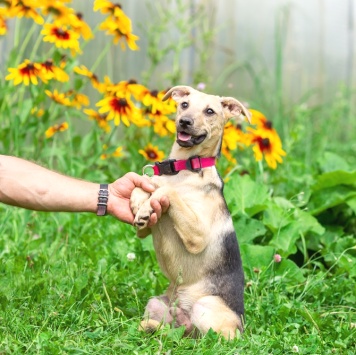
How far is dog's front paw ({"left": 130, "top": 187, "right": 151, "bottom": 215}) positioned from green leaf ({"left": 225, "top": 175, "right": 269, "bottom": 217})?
56.8 inches

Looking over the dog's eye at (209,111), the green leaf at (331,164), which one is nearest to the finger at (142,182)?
the dog's eye at (209,111)

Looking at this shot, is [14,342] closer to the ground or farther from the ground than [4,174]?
closer to the ground

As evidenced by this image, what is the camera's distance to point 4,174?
4270 mm

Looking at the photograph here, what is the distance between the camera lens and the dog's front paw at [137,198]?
414 centimetres

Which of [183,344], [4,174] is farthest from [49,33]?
[183,344]

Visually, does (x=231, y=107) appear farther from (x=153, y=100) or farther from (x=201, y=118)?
(x=153, y=100)

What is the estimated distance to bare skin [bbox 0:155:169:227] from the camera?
4.26 m

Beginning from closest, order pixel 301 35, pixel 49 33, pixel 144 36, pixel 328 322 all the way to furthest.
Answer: pixel 328 322 → pixel 49 33 → pixel 144 36 → pixel 301 35

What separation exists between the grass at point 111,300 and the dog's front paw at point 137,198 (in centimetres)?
53

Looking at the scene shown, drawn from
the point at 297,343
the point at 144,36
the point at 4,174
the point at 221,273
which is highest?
the point at 144,36

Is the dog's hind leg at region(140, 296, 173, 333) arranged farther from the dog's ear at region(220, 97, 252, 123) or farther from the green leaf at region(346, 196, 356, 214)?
the green leaf at region(346, 196, 356, 214)

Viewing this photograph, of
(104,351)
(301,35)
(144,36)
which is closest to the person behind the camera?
(104,351)

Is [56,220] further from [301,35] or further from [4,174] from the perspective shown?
[301,35]

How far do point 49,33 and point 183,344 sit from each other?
3.00 m
